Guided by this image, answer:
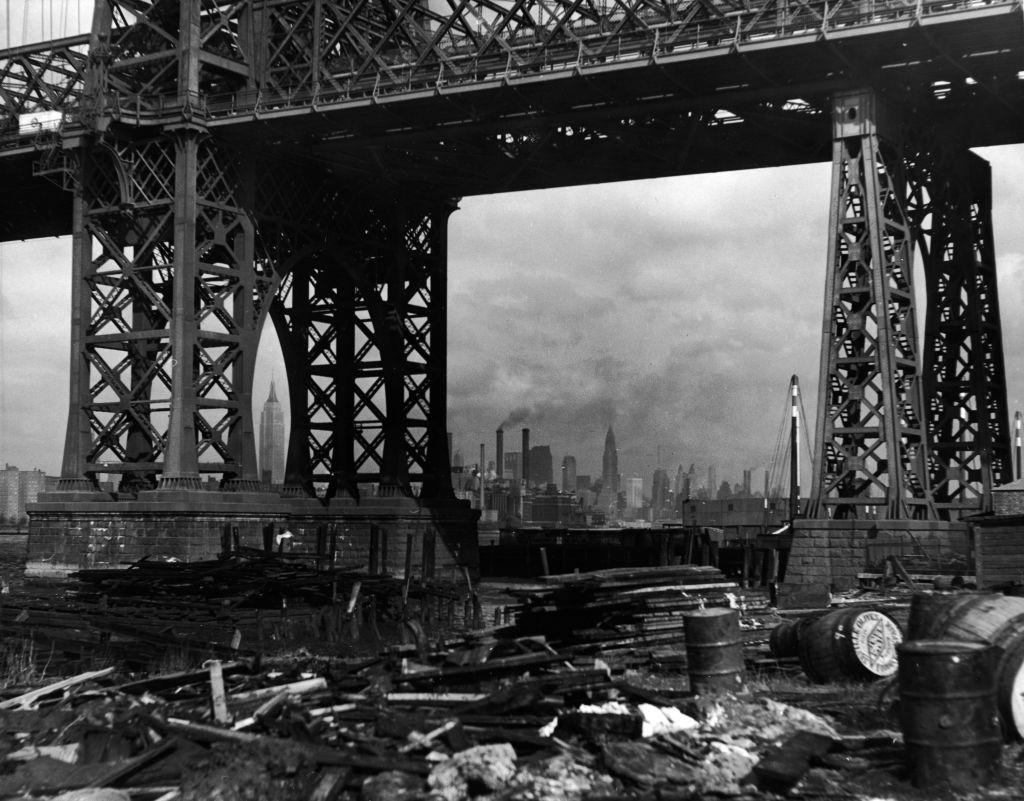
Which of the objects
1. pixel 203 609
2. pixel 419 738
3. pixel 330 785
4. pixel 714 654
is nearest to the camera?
pixel 330 785

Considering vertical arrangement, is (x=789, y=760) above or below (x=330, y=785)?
above

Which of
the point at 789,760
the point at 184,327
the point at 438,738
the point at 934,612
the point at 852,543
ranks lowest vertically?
the point at 789,760

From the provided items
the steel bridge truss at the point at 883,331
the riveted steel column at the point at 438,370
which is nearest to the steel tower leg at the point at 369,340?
the riveted steel column at the point at 438,370

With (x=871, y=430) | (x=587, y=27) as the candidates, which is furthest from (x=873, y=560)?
(x=587, y=27)

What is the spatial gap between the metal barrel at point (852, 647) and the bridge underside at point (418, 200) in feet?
60.0

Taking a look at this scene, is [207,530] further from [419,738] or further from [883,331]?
[419,738]

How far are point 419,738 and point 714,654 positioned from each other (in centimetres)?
476

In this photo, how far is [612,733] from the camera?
528 inches

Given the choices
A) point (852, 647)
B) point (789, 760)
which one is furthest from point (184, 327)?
point (789, 760)

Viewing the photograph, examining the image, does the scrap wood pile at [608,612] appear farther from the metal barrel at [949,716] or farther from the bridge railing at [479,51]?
the bridge railing at [479,51]

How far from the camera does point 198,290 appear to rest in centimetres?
4684

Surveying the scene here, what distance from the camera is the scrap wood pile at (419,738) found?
12289 millimetres

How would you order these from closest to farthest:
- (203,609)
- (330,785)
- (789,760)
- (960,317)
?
(330,785), (789,760), (203,609), (960,317)

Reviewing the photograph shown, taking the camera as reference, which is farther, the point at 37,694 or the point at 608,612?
the point at 608,612
